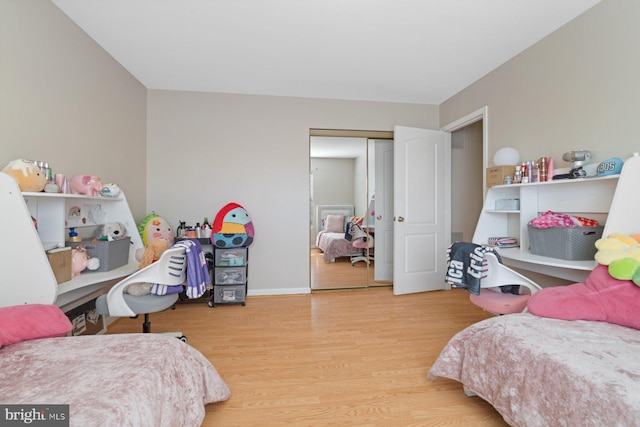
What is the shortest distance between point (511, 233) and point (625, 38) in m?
1.62

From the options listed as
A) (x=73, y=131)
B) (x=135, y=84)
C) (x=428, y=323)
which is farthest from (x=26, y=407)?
(x=135, y=84)

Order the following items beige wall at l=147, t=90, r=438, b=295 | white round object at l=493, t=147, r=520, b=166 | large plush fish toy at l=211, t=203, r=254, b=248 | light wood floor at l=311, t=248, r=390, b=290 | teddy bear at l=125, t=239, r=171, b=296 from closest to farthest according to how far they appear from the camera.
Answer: teddy bear at l=125, t=239, r=171, b=296 → white round object at l=493, t=147, r=520, b=166 → large plush fish toy at l=211, t=203, r=254, b=248 → beige wall at l=147, t=90, r=438, b=295 → light wood floor at l=311, t=248, r=390, b=290

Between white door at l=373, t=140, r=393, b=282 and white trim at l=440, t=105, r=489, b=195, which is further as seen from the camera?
white door at l=373, t=140, r=393, b=282

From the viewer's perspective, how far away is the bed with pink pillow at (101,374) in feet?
2.97

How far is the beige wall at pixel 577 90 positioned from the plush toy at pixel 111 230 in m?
3.57

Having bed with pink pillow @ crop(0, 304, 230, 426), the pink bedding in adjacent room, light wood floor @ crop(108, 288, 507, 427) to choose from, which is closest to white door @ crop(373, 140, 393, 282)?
light wood floor @ crop(108, 288, 507, 427)

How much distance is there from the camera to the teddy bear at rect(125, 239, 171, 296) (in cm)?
203

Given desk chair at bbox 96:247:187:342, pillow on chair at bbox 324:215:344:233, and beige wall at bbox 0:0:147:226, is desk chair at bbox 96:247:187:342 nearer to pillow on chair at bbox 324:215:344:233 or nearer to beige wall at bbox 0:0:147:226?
beige wall at bbox 0:0:147:226

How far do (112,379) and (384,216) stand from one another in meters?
3.67

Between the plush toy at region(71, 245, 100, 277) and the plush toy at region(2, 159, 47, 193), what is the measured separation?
0.48m

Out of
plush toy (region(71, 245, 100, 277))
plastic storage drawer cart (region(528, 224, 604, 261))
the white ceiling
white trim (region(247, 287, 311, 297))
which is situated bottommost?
white trim (region(247, 287, 311, 297))

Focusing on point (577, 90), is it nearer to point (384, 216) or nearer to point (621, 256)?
point (621, 256)

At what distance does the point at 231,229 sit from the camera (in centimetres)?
319

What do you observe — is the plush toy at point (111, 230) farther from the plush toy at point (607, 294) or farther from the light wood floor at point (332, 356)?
the plush toy at point (607, 294)
